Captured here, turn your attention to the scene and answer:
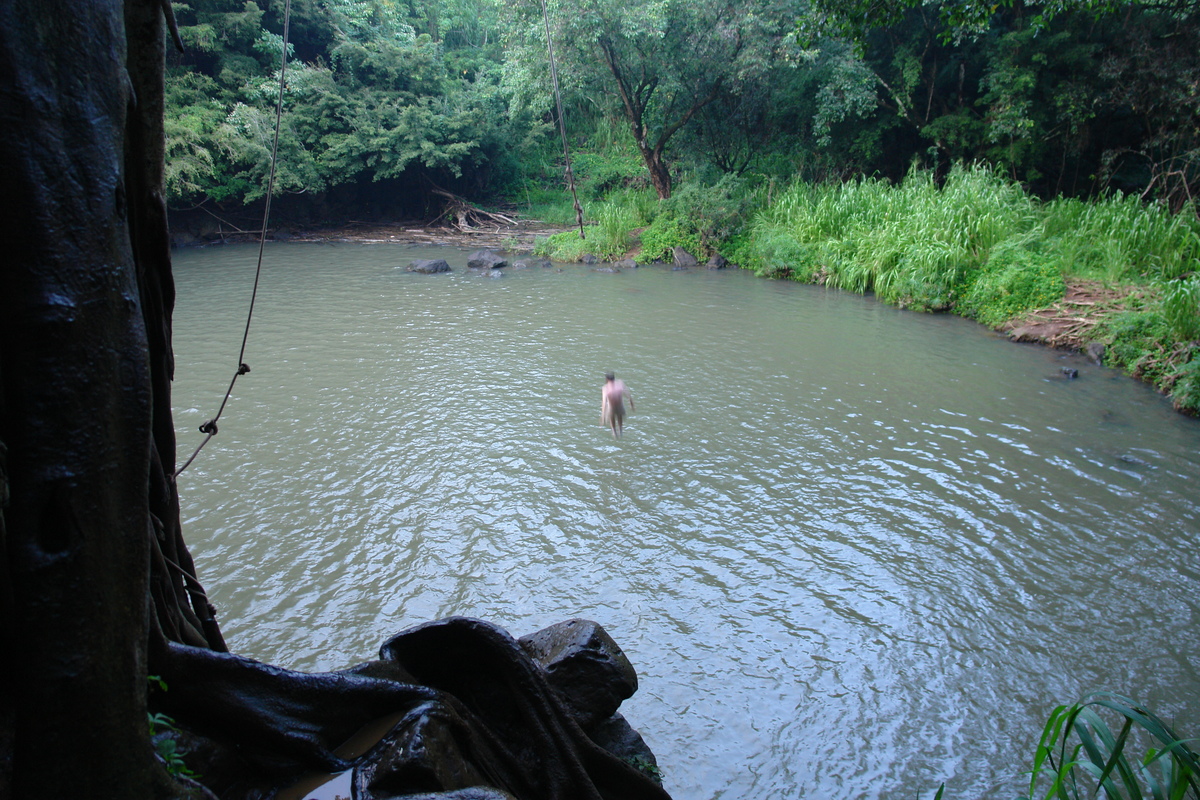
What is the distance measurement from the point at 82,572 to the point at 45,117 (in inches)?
36.2

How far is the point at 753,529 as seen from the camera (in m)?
5.41

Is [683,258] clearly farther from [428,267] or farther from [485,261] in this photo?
[428,267]

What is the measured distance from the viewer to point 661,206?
18281mm

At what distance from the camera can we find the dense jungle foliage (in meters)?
11.0

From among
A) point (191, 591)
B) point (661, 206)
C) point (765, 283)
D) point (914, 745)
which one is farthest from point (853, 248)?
point (191, 591)

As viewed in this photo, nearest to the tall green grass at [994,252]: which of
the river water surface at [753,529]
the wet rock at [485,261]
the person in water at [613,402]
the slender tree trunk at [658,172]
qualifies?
the river water surface at [753,529]

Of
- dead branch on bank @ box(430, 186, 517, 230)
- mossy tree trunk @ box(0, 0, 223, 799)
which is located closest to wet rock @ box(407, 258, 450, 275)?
dead branch on bank @ box(430, 186, 517, 230)

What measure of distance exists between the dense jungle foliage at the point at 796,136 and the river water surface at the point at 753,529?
7.75ft

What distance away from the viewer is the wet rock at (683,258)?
16625mm

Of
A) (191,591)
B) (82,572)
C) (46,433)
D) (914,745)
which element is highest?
(46,433)

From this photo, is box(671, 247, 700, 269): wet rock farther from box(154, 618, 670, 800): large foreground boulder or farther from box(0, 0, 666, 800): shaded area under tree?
box(0, 0, 666, 800): shaded area under tree

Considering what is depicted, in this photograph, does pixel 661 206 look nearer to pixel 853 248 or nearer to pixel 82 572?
pixel 853 248

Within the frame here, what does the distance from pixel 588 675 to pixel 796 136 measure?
1814cm

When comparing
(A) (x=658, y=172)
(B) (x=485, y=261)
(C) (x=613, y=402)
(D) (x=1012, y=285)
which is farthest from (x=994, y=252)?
(B) (x=485, y=261)
